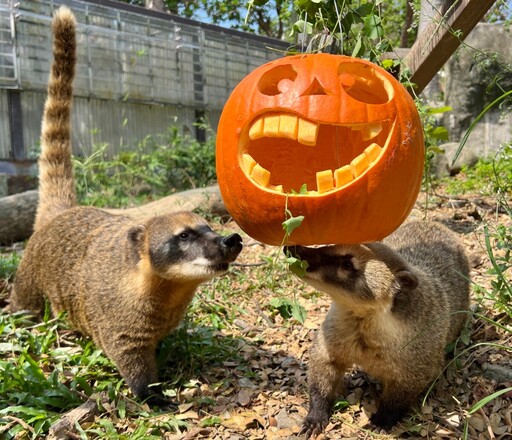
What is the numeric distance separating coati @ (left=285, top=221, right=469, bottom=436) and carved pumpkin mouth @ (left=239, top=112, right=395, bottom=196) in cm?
48

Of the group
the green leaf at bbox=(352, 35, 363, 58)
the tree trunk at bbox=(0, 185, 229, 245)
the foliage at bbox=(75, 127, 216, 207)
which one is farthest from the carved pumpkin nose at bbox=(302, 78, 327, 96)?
the foliage at bbox=(75, 127, 216, 207)

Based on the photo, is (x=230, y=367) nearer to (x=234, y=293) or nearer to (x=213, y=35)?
(x=234, y=293)

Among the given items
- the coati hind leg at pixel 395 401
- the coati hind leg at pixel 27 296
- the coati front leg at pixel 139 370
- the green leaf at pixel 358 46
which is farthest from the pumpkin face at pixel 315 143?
the coati hind leg at pixel 27 296

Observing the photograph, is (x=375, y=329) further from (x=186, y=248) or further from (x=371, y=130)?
(x=186, y=248)

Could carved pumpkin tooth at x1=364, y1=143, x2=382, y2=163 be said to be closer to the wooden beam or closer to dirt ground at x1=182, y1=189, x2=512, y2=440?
dirt ground at x1=182, y1=189, x2=512, y2=440

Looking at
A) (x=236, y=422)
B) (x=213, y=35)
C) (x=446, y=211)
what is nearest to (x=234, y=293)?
(x=236, y=422)

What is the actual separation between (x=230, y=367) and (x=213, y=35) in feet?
47.7

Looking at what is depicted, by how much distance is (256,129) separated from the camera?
9.93 feet

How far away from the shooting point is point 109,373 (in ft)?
14.2

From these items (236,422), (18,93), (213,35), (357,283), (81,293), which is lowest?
(236,422)

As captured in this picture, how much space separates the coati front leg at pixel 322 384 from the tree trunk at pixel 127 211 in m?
4.74

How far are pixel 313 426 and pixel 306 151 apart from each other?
1.69 meters

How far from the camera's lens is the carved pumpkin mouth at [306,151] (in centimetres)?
295

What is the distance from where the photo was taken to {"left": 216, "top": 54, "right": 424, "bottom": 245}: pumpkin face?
2918 millimetres
